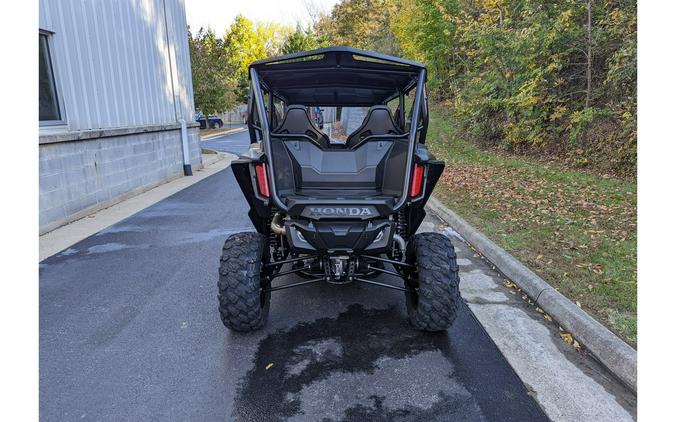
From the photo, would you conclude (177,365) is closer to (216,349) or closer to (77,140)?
(216,349)

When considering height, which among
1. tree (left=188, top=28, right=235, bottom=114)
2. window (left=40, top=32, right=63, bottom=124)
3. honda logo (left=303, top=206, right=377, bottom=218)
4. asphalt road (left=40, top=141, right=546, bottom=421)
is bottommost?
asphalt road (left=40, top=141, right=546, bottom=421)

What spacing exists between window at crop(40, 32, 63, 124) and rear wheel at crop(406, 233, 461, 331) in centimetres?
619

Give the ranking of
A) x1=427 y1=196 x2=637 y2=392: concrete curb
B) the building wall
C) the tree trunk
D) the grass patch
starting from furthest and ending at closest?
the tree trunk, the building wall, the grass patch, x1=427 y1=196 x2=637 y2=392: concrete curb

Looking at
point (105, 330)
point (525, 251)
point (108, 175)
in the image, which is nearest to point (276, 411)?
point (105, 330)

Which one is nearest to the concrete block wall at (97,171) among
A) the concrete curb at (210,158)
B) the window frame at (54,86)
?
the window frame at (54,86)

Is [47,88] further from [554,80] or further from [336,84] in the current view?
[554,80]

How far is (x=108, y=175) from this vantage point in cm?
766

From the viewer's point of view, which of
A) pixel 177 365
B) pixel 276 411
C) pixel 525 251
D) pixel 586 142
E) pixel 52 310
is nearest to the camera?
pixel 276 411

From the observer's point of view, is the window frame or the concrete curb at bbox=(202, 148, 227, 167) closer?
the window frame

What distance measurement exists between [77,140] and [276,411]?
245 inches

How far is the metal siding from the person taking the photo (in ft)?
21.6

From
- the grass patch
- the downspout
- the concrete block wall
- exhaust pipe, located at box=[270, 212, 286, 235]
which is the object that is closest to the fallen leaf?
the grass patch

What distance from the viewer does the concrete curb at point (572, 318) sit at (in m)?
2.58

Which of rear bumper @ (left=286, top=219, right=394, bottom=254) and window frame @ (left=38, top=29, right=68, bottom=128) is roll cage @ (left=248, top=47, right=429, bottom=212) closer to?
rear bumper @ (left=286, top=219, right=394, bottom=254)
